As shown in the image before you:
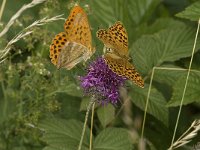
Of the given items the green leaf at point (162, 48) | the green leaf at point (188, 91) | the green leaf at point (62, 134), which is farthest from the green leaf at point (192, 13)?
the green leaf at point (62, 134)

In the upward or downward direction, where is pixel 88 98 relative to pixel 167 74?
downward

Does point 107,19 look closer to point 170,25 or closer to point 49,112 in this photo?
point 170,25

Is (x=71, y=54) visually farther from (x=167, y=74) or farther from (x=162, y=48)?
(x=162, y=48)

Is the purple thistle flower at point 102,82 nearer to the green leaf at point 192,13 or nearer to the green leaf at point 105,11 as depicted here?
the green leaf at point 192,13

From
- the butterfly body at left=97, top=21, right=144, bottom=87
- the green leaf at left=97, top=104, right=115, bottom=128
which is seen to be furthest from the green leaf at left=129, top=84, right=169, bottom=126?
the butterfly body at left=97, top=21, right=144, bottom=87

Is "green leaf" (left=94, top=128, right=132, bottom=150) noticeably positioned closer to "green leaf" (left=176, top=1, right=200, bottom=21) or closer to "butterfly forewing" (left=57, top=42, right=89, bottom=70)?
"butterfly forewing" (left=57, top=42, right=89, bottom=70)

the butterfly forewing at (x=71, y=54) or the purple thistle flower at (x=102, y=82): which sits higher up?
the butterfly forewing at (x=71, y=54)

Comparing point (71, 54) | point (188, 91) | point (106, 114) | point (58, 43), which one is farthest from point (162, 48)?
point (58, 43)
